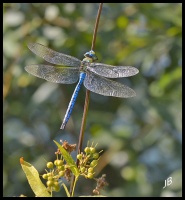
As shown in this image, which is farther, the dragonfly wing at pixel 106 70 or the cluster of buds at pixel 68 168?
the dragonfly wing at pixel 106 70

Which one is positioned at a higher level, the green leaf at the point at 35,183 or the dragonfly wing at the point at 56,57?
the dragonfly wing at the point at 56,57

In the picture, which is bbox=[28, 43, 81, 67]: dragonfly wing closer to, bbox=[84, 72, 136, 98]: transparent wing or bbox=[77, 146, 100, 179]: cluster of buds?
bbox=[84, 72, 136, 98]: transparent wing

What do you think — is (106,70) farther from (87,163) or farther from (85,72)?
(87,163)

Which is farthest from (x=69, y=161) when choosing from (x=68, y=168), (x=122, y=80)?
(x=122, y=80)

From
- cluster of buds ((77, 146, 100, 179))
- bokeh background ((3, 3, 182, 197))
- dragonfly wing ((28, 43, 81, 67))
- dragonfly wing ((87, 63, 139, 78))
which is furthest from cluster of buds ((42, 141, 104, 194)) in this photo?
bokeh background ((3, 3, 182, 197))

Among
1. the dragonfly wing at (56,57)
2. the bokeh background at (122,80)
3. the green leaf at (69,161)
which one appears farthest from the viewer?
the bokeh background at (122,80)

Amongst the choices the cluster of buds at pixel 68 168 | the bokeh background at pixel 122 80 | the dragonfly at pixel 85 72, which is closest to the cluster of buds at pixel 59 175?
the cluster of buds at pixel 68 168

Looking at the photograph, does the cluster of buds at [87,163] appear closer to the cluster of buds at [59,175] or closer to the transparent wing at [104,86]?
the cluster of buds at [59,175]
